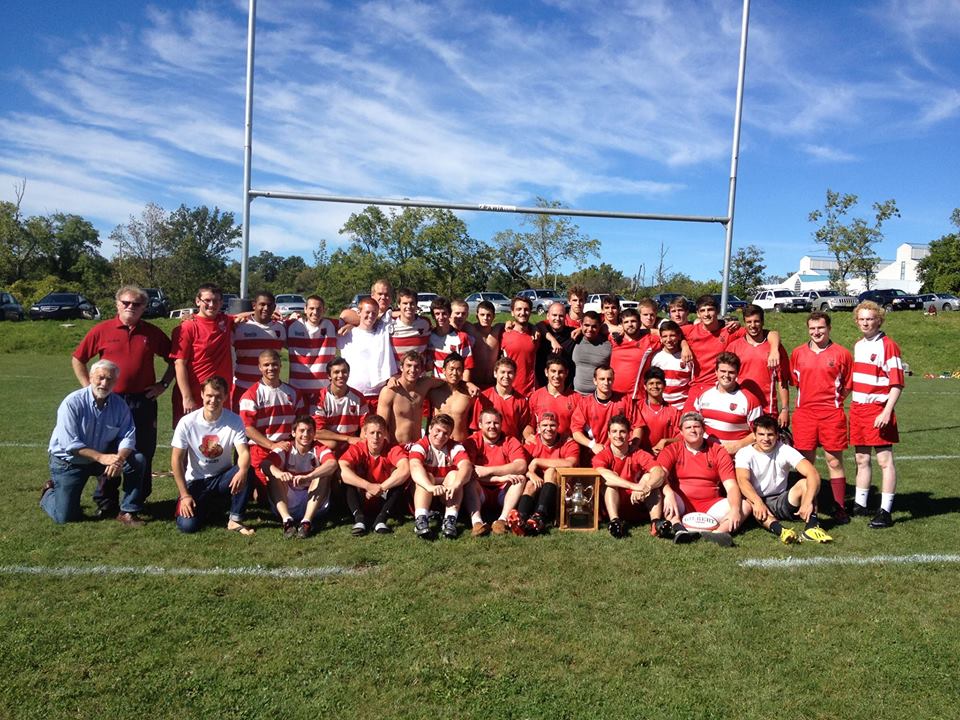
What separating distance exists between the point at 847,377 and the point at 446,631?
3700 mm

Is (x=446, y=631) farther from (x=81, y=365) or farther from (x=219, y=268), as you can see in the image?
(x=219, y=268)

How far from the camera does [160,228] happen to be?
46.8 m

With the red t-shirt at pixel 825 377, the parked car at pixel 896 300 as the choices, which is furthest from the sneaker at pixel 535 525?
the parked car at pixel 896 300

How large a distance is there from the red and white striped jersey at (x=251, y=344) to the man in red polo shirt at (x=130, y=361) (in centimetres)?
62

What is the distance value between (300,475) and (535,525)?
5.32ft

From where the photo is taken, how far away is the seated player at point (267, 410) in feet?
17.0

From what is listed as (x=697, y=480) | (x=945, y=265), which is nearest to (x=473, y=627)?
(x=697, y=480)

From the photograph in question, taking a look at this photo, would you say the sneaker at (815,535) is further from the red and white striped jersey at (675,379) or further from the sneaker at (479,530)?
the sneaker at (479,530)

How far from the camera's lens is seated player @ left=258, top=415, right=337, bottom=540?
4.92 meters

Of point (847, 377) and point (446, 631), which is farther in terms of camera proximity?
point (847, 377)

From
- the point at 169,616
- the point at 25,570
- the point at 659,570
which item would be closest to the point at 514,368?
the point at 659,570

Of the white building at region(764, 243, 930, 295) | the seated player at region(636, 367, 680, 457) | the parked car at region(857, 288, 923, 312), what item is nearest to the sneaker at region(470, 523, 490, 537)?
the seated player at region(636, 367, 680, 457)

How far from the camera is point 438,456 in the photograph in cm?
516

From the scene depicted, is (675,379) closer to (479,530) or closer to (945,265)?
(479,530)
